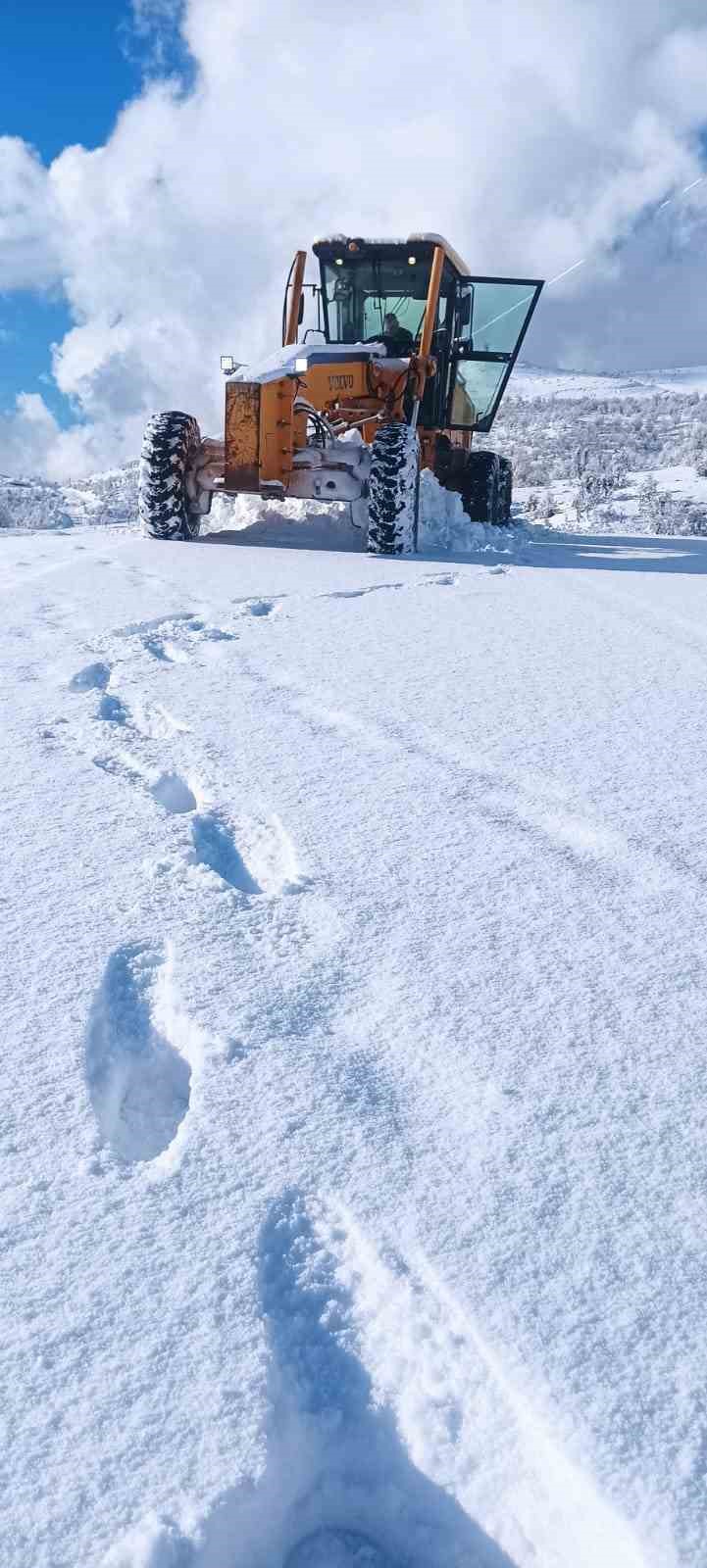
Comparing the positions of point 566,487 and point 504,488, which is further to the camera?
point 566,487

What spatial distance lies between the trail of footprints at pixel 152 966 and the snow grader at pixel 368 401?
440 cm

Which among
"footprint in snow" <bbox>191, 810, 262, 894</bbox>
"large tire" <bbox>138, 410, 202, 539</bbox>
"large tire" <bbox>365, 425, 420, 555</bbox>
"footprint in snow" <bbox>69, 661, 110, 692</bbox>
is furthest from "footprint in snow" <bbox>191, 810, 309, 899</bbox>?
"large tire" <bbox>138, 410, 202, 539</bbox>

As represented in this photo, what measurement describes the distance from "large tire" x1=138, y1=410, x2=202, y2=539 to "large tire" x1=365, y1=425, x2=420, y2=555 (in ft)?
4.41

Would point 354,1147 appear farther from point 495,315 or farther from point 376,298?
point 495,315

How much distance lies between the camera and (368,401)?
7887mm

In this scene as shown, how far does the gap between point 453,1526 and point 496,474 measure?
10.1 meters

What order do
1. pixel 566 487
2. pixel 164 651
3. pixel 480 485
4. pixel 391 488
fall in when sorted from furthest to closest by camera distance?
pixel 566 487, pixel 480 485, pixel 391 488, pixel 164 651

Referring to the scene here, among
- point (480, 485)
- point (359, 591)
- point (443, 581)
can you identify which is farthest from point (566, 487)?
point (359, 591)

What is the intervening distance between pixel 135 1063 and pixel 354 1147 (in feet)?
1.16

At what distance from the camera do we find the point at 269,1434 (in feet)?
2.76

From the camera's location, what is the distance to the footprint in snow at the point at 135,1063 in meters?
1.22

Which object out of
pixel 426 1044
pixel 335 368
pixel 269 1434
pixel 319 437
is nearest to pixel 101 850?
pixel 426 1044

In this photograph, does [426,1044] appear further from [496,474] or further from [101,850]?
[496,474]

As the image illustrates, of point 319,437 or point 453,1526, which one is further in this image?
point 319,437
